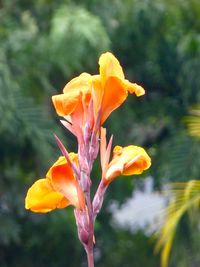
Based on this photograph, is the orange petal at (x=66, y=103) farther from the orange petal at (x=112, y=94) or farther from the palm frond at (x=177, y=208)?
the palm frond at (x=177, y=208)

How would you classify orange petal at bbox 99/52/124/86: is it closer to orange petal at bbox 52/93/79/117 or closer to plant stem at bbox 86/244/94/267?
orange petal at bbox 52/93/79/117

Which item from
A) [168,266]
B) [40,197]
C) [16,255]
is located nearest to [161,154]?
[168,266]

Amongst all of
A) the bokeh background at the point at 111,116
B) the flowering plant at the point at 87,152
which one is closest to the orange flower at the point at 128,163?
the flowering plant at the point at 87,152

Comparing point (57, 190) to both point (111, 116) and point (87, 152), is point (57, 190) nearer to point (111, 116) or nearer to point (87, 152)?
point (87, 152)

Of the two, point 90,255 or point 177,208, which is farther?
point 177,208

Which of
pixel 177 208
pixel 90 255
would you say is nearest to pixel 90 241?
pixel 90 255

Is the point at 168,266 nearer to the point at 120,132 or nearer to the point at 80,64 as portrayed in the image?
the point at 120,132

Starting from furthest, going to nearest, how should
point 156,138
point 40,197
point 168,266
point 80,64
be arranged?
point 156,138 < point 168,266 < point 80,64 < point 40,197
